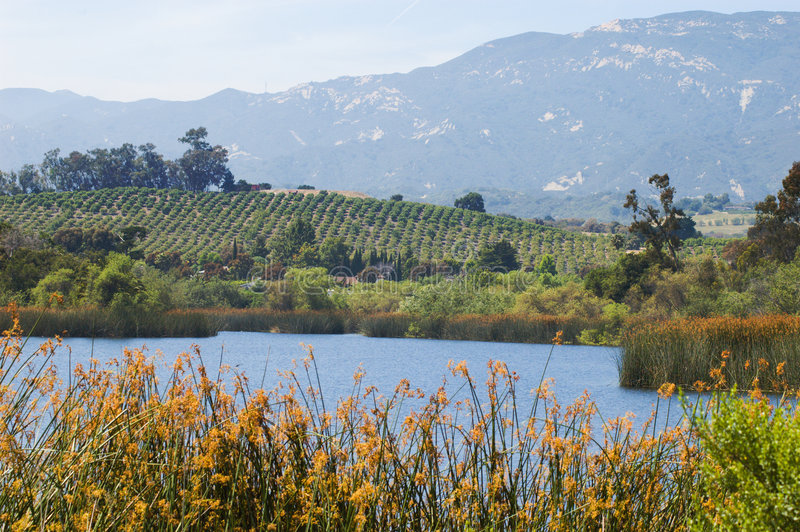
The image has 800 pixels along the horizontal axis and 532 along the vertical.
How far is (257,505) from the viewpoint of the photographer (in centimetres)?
391

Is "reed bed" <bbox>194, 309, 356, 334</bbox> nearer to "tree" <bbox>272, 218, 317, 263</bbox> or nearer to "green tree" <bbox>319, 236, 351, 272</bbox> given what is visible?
"green tree" <bbox>319, 236, 351, 272</bbox>

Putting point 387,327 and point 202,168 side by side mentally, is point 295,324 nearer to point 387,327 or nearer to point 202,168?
point 387,327

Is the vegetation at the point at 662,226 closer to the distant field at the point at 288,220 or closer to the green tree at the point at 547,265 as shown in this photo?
the green tree at the point at 547,265

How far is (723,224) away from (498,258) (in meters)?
122

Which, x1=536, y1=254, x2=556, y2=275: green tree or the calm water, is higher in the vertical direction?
x1=536, y1=254, x2=556, y2=275: green tree

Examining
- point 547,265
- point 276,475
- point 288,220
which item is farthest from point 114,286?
point 288,220

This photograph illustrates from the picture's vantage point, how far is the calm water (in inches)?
670

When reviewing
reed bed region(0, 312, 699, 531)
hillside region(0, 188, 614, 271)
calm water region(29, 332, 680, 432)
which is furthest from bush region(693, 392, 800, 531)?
hillside region(0, 188, 614, 271)

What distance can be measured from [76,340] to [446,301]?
55.6 ft

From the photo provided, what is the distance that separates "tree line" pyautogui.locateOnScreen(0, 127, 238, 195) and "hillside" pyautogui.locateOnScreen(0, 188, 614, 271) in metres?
15.7

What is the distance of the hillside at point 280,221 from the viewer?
257ft

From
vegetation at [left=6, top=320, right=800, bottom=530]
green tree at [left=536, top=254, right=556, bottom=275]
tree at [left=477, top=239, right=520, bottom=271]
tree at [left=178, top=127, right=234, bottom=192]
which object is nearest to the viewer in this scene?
vegetation at [left=6, top=320, right=800, bottom=530]

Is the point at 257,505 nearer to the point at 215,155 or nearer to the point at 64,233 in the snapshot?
the point at 64,233

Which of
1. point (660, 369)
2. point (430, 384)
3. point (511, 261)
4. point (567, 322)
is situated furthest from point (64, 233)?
point (660, 369)
